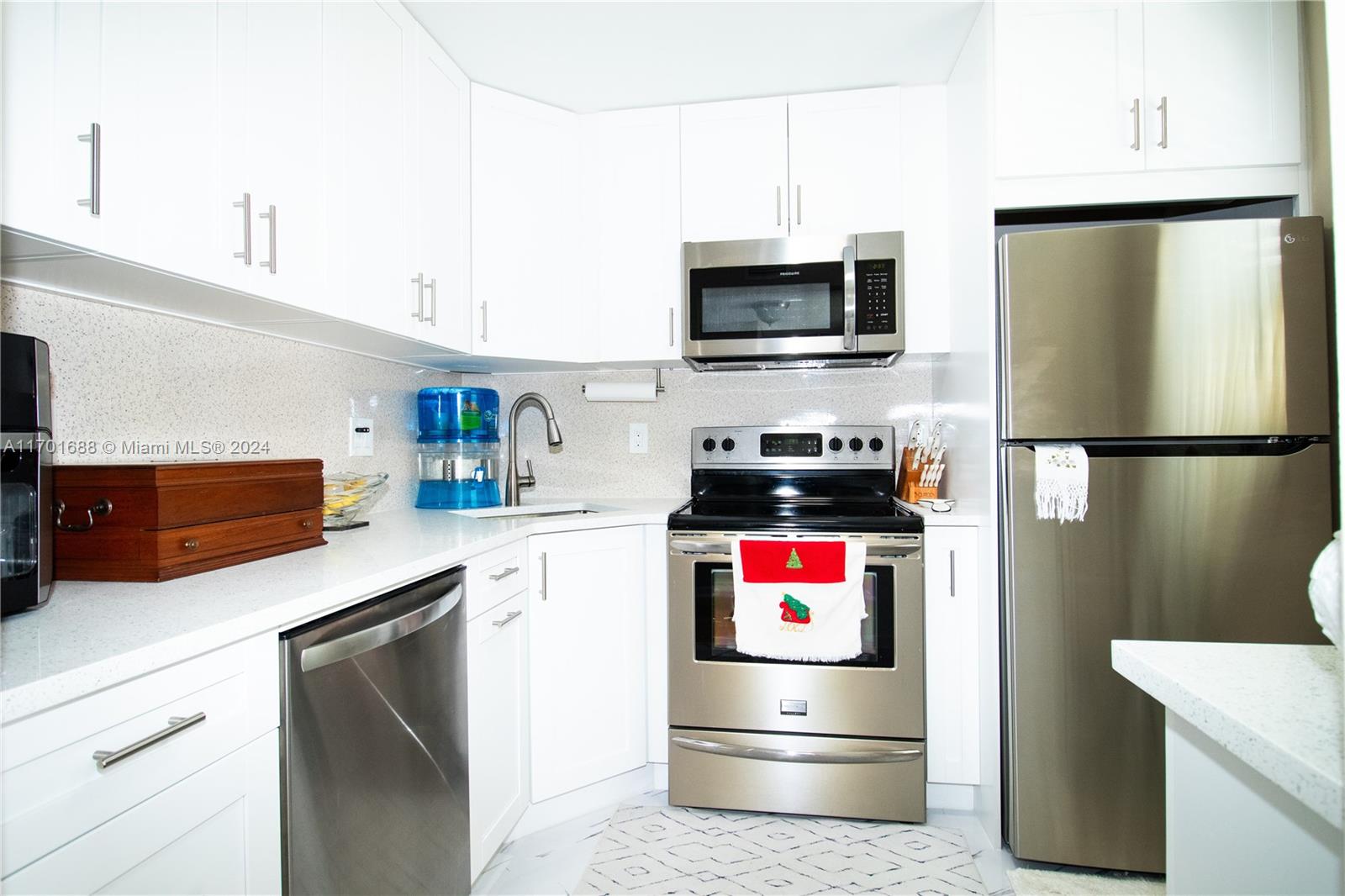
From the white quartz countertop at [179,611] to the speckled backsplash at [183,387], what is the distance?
1.14 ft

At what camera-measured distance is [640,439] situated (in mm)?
2574

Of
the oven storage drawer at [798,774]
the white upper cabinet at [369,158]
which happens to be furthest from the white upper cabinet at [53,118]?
the oven storage drawer at [798,774]

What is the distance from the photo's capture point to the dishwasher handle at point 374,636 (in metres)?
0.97

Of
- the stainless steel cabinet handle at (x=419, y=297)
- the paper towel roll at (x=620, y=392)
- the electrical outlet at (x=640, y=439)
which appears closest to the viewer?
the stainless steel cabinet handle at (x=419, y=297)

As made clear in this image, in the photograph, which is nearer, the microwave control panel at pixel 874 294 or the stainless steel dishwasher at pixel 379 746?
the stainless steel dishwasher at pixel 379 746

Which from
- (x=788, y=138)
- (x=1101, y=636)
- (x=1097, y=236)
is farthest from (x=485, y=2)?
(x=1101, y=636)

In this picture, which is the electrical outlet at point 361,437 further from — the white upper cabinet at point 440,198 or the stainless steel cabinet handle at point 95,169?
the stainless steel cabinet handle at point 95,169

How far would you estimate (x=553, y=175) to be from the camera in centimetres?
226

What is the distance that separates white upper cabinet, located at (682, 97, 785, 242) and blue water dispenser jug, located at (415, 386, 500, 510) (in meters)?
1.02

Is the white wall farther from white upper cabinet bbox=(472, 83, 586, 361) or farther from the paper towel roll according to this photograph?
white upper cabinet bbox=(472, 83, 586, 361)

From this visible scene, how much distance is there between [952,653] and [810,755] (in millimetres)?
534

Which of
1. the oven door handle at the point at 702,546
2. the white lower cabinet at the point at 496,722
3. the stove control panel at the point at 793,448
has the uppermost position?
the stove control panel at the point at 793,448

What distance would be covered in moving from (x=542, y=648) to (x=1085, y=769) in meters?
1.52

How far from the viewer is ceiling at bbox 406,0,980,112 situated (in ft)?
5.70
